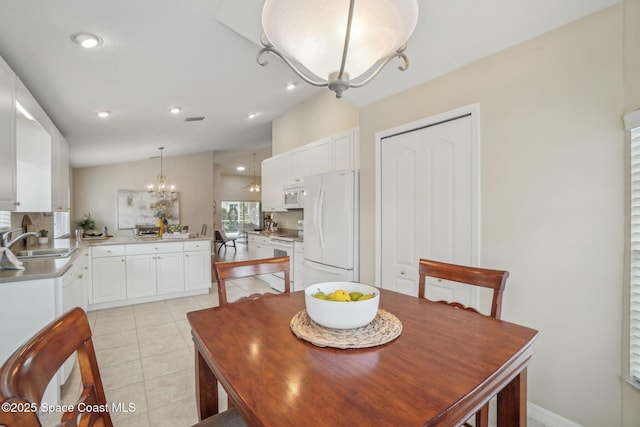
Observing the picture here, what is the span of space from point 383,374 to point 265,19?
129 centimetres

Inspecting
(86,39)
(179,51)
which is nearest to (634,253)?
(179,51)

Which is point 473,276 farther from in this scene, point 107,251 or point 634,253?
point 107,251

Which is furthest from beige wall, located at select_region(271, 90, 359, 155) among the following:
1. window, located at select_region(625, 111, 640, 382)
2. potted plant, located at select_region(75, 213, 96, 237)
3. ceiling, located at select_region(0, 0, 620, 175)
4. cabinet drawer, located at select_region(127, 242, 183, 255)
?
potted plant, located at select_region(75, 213, 96, 237)

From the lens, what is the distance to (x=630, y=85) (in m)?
1.50

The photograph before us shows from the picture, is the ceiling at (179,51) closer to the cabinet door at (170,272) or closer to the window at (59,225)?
the window at (59,225)

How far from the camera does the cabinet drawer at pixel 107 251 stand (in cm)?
395

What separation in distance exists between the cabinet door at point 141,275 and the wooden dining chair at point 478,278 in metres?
3.93

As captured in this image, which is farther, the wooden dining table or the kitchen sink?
the kitchen sink

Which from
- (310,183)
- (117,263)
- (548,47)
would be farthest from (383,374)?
(117,263)

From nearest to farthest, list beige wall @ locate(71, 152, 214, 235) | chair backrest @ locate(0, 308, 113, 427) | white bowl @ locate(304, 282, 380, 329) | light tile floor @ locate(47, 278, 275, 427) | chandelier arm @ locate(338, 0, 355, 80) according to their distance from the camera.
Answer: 1. chair backrest @ locate(0, 308, 113, 427)
2. chandelier arm @ locate(338, 0, 355, 80)
3. white bowl @ locate(304, 282, 380, 329)
4. light tile floor @ locate(47, 278, 275, 427)
5. beige wall @ locate(71, 152, 214, 235)

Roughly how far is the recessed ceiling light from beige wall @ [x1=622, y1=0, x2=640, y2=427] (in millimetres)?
3248

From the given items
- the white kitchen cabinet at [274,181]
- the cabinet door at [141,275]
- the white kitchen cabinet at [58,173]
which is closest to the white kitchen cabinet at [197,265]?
the cabinet door at [141,275]

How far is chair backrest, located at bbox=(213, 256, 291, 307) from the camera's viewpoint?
1644mm

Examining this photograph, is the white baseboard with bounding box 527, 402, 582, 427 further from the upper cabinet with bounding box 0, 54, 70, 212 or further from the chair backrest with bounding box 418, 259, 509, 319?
the upper cabinet with bounding box 0, 54, 70, 212
